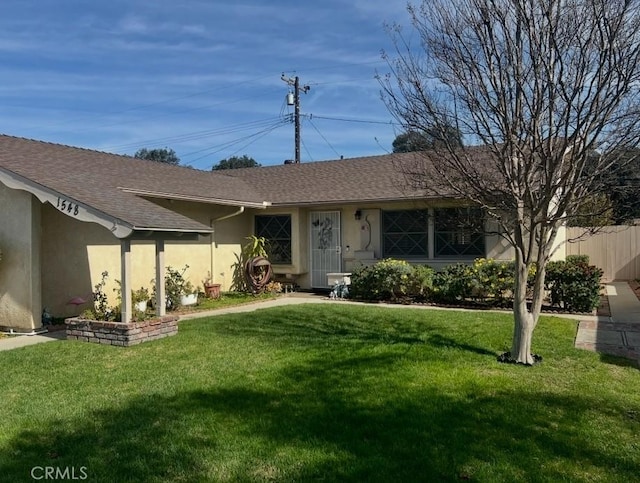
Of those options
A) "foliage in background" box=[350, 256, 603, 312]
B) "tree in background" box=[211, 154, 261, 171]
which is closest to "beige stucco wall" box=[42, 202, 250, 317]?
"foliage in background" box=[350, 256, 603, 312]

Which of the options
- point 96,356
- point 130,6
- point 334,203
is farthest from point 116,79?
point 96,356

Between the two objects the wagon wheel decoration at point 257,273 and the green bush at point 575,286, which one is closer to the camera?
the green bush at point 575,286

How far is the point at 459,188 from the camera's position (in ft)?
21.7

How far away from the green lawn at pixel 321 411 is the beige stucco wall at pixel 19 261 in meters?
1.48

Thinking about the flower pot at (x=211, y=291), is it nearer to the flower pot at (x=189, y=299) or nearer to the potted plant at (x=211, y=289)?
the potted plant at (x=211, y=289)

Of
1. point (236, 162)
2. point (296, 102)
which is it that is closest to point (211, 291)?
point (296, 102)

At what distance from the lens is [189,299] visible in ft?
40.4

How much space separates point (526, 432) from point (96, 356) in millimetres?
5425

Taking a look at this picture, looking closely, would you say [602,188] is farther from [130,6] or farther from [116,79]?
[116,79]

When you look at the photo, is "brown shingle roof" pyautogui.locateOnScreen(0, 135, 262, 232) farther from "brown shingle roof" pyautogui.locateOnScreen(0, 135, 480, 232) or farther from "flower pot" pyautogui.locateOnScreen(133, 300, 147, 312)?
"flower pot" pyautogui.locateOnScreen(133, 300, 147, 312)

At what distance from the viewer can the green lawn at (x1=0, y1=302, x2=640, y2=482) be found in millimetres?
3650

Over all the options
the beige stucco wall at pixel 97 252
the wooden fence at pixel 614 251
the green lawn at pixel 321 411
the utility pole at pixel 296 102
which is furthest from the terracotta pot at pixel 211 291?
the utility pole at pixel 296 102

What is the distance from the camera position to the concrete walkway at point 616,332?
7.16 meters

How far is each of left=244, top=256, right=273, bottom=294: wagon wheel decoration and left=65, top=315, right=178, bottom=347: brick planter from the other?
592 centimetres
